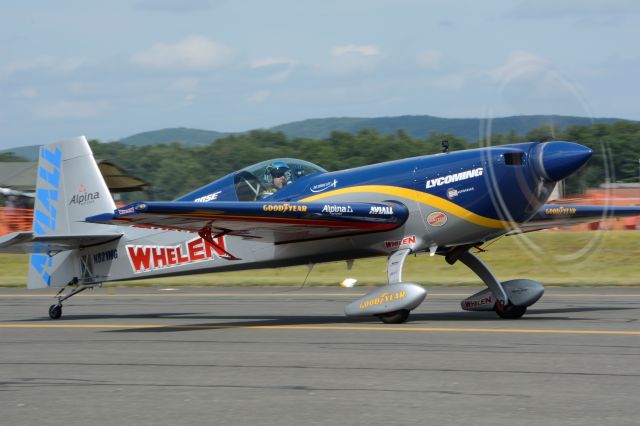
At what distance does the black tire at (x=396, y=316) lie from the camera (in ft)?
41.5

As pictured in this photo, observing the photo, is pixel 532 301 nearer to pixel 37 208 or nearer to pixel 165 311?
pixel 165 311

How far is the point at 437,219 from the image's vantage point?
1301cm

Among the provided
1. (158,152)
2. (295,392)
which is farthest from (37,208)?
(158,152)

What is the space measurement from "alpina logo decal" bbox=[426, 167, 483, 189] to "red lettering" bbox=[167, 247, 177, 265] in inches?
167

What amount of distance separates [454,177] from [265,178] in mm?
2906

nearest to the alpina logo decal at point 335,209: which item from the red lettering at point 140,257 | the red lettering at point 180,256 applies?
the red lettering at point 180,256

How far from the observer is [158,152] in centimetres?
8069

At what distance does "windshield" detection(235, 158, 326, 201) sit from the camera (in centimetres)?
1399

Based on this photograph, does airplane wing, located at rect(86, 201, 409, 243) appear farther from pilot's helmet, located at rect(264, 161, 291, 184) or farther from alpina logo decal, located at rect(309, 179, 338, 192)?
pilot's helmet, located at rect(264, 161, 291, 184)

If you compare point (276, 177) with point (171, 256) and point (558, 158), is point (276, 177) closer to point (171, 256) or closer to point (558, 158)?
point (171, 256)

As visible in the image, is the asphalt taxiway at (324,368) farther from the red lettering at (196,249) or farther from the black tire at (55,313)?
the red lettering at (196,249)

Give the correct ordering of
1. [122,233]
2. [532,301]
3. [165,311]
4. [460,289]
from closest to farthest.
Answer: [532,301]
[122,233]
[165,311]
[460,289]

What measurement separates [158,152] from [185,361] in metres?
72.5

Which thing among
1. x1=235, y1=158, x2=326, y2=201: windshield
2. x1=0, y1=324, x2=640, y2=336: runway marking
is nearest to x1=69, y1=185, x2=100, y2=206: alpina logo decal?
x1=0, y1=324, x2=640, y2=336: runway marking
